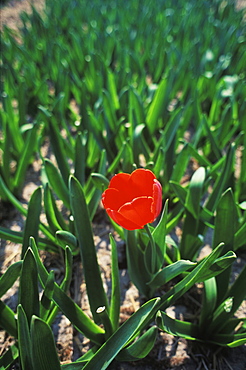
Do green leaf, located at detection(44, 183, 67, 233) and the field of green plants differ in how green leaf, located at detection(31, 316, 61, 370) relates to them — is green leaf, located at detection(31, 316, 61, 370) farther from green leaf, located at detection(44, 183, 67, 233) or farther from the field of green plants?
green leaf, located at detection(44, 183, 67, 233)

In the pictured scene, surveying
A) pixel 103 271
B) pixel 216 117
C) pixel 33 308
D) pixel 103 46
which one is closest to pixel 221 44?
pixel 103 46

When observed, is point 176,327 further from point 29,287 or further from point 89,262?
point 29,287

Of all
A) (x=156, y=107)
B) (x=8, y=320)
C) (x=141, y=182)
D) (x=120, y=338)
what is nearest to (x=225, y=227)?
(x=141, y=182)

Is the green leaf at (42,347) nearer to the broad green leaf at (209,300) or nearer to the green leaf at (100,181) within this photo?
the broad green leaf at (209,300)

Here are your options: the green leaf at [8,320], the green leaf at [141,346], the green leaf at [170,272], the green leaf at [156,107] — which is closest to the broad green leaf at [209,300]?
the green leaf at [170,272]

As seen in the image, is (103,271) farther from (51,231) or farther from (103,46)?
(103,46)
